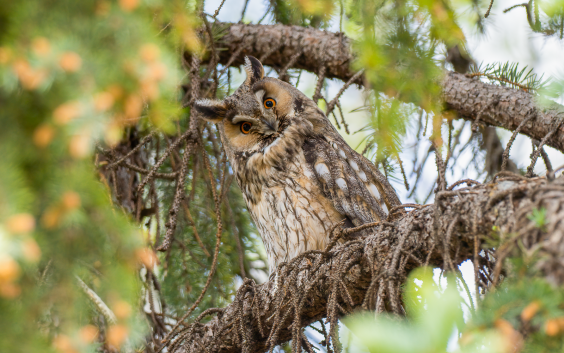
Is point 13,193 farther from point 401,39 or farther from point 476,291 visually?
point 401,39

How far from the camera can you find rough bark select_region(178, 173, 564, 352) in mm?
834

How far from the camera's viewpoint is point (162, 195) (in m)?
2.62

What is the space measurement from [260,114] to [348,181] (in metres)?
0.59

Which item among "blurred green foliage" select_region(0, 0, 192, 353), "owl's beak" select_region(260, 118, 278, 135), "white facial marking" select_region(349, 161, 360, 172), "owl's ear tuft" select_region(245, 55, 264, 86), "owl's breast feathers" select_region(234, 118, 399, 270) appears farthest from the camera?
"owl's ear tuft" select_region(245, 55, 264, 86)

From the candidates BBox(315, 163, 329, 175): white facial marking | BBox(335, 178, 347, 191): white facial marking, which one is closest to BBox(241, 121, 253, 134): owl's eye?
BBox(315, 163, 329, 175): white facial marking

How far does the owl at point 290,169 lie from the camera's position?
78.2 inches

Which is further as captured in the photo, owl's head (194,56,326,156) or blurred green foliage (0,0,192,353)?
owl's head (194,56,326,156)

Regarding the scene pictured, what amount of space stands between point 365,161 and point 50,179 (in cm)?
188

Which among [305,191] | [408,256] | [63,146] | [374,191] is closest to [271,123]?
[305,191]

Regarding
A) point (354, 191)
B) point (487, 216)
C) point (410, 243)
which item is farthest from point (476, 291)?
point (354, 191)

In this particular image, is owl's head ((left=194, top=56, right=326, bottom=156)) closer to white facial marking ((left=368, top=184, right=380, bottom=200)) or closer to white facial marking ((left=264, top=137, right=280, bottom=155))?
white facial marking ((left=264, top=137, right=280, bottom=155))

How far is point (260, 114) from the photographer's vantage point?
2305 mm

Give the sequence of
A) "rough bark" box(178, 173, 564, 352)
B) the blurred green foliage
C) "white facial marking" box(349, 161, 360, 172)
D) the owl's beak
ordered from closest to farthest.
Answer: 1. the blurred green foliage
2. "rough bark" box(178, 173, 564, 352)
3. "white facial marking" box(349, 161, 360, 172)
4. the owl's beak

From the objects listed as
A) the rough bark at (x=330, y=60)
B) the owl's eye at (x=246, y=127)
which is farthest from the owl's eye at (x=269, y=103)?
the rough bark at (x=330, y=60)
